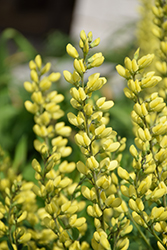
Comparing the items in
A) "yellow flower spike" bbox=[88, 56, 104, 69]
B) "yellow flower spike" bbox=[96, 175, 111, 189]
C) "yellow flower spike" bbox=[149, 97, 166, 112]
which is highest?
"yellow flower spike" bbox=[88, 56, 104, 69]

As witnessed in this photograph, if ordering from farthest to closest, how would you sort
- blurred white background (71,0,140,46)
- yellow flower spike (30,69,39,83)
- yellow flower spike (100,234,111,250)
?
blurred white background (71,0,140,46) → yellow flower spike (30,69,39,83) → yellow flower spike (100,234,111,250)

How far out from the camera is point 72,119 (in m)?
0.26

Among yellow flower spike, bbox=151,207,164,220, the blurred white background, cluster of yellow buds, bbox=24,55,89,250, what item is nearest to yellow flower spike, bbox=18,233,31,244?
cluster of yellow buds, bbox=24,55,89,250

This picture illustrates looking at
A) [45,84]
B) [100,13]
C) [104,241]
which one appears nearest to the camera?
[104,241]

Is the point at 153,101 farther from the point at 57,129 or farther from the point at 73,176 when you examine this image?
the point at 73,176

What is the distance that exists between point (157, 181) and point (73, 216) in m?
0.09

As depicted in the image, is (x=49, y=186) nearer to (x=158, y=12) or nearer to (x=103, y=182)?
(x=103, y=182)

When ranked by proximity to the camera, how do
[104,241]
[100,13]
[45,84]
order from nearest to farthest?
1. [104,241]
2. [45,84]
3. [100,13]

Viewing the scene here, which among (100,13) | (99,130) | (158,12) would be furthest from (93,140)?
(100,13)

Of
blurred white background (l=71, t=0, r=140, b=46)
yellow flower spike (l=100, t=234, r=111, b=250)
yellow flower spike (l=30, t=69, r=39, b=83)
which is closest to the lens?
yellow flower spike (l=100, t=234, r=111, b=250)

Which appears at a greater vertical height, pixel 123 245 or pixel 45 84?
pixel 45 84

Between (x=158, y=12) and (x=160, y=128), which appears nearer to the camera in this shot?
(x=160, y=128)

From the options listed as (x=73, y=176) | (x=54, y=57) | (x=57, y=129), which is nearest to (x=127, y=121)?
(x=73, y=176)

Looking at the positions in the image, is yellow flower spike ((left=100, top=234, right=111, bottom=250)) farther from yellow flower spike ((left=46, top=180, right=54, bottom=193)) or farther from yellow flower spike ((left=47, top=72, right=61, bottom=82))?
yellow flower spike ((left=47, top=72, right=61, bottom=82))
